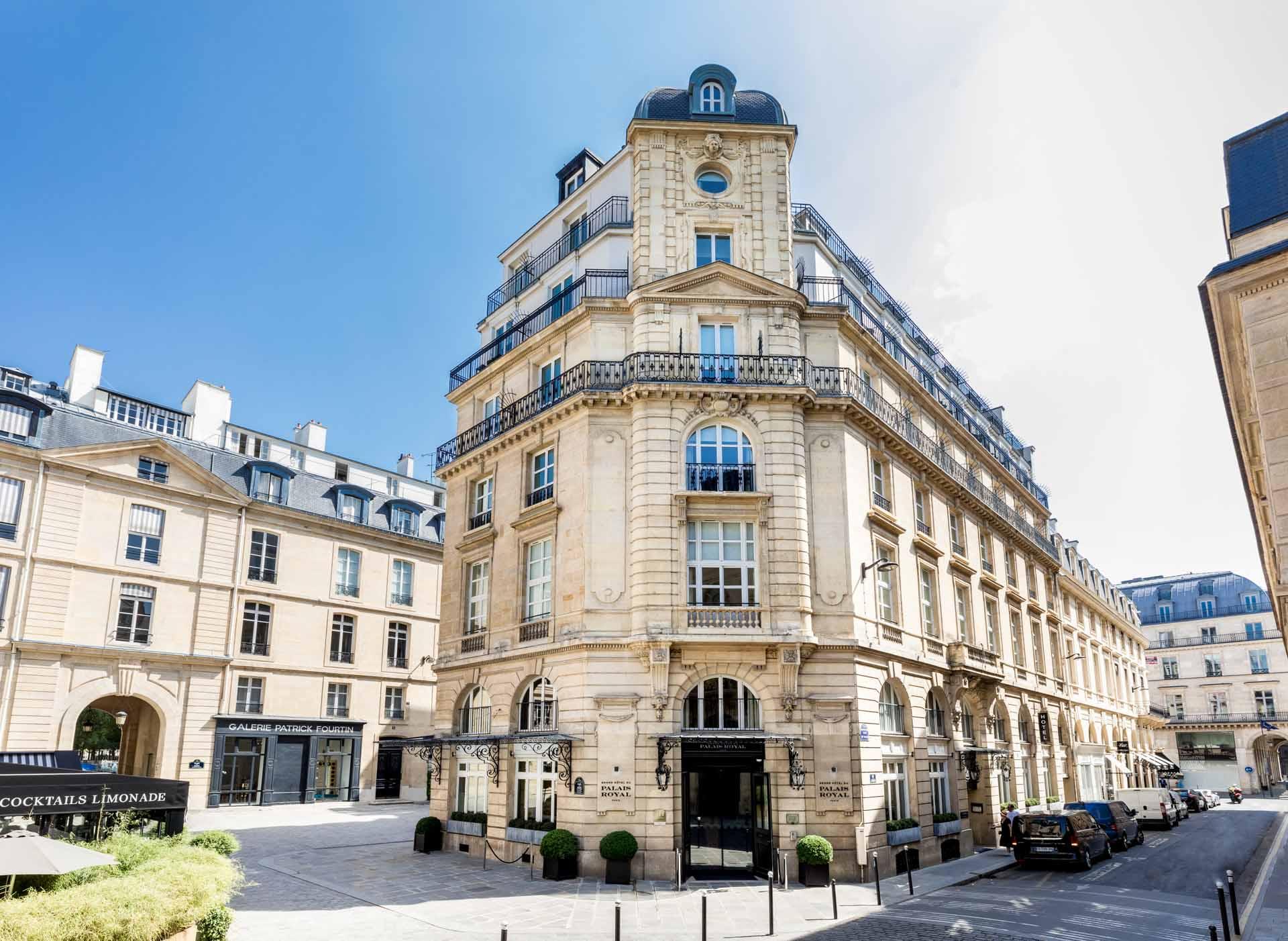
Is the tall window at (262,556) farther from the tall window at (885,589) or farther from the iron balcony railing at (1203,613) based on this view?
the iron balcony railing at (1203,613)

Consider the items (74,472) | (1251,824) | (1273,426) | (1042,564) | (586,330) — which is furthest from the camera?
(1042,564)

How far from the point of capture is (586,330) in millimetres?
27203

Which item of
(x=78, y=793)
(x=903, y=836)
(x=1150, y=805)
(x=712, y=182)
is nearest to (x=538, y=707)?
(x=903, y=836)

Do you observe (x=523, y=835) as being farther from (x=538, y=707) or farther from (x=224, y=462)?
(x=224, y=462)

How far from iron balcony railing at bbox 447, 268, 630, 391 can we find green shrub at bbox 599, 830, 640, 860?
1499 cm

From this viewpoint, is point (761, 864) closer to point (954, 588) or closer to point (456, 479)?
point (954, 588)

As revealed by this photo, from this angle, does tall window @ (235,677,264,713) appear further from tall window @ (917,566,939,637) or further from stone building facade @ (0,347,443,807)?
tall window @ (917,566,939,637)

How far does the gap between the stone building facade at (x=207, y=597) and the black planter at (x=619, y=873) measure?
84.2ft

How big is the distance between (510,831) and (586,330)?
1453cm

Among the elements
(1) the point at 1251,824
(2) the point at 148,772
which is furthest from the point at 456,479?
(1) the point at 1251,824

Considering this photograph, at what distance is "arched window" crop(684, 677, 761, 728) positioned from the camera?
77.2 ft

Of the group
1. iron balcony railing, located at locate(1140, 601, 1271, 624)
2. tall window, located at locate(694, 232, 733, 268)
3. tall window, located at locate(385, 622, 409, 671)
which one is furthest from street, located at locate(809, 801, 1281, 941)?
iron balcony railing, located at locate(1140, 601, 1271, 624)

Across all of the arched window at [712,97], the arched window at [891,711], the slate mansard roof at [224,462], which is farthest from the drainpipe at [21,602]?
the arched window at [891,711]

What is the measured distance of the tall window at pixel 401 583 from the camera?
1948 inches
